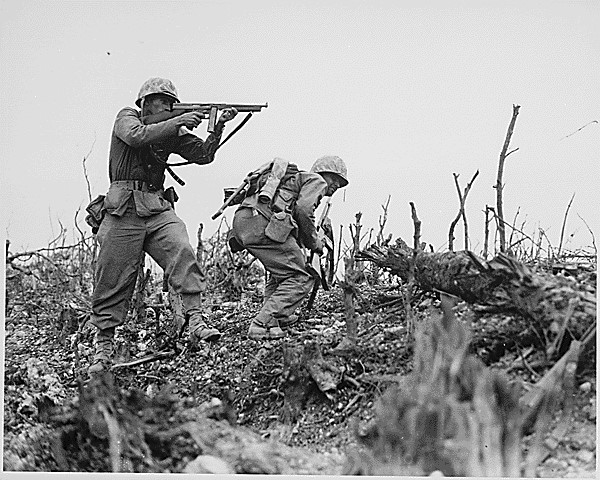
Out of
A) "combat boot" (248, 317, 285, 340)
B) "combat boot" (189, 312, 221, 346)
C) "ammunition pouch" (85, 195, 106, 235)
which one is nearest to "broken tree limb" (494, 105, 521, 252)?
"combat boot" (248, 317, 285, 340)

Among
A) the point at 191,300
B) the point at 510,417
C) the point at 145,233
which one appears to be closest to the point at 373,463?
the point at 510,417

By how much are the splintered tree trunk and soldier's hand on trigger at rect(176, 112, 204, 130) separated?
1.69 metres

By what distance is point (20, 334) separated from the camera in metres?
6.39

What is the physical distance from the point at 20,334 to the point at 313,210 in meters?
2.49

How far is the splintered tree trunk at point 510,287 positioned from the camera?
14.6ft

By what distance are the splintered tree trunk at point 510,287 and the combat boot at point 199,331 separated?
1407 mm

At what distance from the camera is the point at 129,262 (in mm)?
5547

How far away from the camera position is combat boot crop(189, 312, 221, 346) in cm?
548

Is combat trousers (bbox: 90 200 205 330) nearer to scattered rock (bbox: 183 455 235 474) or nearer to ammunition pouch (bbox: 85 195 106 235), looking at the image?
ammunition pouch (bbox: 85 195 106 235)

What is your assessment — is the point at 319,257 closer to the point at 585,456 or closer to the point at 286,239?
the point at 286,239

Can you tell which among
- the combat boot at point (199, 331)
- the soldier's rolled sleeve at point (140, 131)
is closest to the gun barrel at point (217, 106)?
the soldier's rolled sleeve at point (140, 131)

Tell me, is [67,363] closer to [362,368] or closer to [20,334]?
[20,334]

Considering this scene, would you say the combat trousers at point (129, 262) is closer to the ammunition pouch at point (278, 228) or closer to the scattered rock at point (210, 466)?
the ammunition pouch at point (278, 228)

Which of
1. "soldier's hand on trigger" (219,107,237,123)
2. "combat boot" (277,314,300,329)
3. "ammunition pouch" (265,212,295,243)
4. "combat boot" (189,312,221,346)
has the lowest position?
"combat boot" (189,312,221,346)
